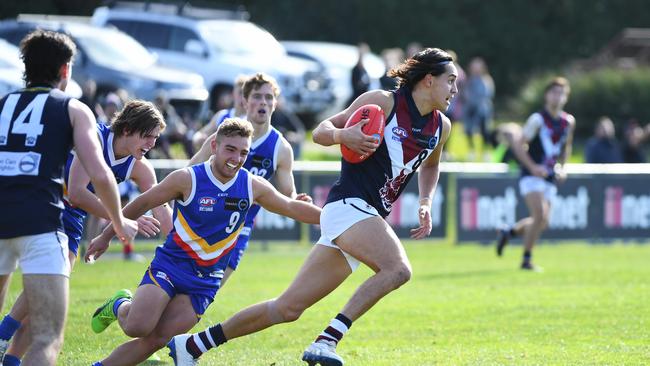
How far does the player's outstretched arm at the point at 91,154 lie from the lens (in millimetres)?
6344

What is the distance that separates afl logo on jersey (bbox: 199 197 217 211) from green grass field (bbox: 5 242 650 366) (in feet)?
4.38

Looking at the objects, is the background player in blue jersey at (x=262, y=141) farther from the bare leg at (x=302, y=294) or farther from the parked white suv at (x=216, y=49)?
the parked white suv at (x=216, y=49)

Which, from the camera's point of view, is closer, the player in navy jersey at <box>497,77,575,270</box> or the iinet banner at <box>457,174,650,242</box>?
the player in navy jersey at <box>497,77,575,270</box>

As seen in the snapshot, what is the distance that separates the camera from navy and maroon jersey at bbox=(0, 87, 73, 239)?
250 inches

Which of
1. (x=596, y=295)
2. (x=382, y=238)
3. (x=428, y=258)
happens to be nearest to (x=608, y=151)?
(x=428, y=258)

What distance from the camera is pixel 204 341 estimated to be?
25.7ft

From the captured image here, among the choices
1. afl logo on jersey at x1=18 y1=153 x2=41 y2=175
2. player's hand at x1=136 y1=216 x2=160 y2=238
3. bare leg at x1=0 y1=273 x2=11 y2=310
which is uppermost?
afl logo on jersey at x1=18 y1=153 x2=41 y2=175

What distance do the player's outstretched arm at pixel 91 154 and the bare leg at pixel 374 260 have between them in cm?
178

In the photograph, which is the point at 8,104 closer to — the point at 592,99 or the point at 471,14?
the point at 592,99

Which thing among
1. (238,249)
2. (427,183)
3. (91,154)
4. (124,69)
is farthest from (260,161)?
(124,69)

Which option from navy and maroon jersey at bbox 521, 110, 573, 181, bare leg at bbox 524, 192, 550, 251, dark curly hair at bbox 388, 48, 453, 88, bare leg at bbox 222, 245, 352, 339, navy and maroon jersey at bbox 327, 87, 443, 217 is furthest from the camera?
navy and maroon jersey at bbox 521, 110, 573, 181

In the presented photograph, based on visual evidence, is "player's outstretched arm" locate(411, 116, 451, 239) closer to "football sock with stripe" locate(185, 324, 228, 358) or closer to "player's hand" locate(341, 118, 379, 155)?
"player's hand" locate(341, 118, 379, 155)

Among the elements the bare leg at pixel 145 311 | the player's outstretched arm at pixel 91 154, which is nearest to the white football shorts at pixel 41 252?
the player's outstretched arm at pixel 91 154

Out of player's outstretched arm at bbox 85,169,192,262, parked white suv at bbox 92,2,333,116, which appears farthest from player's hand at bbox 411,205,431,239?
parked white suv at bbox 92,2,333,116
